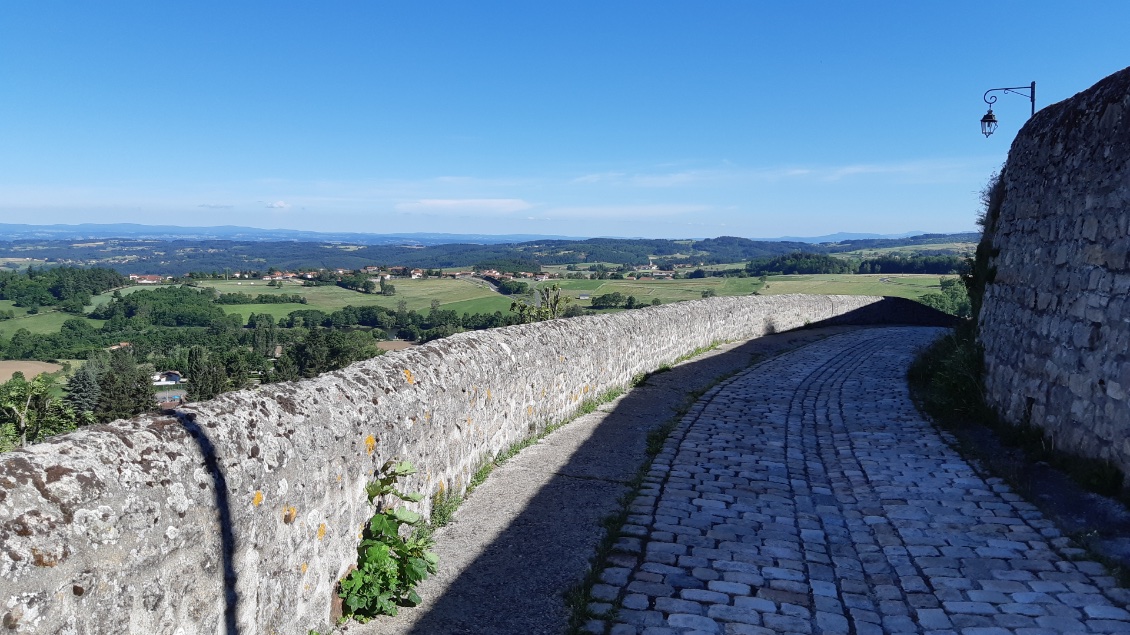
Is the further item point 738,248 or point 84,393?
point 738,248

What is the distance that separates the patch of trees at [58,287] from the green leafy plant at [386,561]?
217 feet

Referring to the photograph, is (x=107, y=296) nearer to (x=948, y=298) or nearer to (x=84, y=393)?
(x=84, y=393)

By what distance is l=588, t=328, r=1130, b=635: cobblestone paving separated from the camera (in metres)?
4.07

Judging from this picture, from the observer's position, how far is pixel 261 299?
58.7 metres

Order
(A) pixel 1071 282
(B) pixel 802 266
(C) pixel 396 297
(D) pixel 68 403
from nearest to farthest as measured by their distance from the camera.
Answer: (A) pixel 1071 282
(D) pixel 68 403
(C) pixel 396 297
(B) pixel 802 266

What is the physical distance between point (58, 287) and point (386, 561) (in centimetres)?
7367

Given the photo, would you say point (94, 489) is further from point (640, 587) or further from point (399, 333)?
point (399, 333)

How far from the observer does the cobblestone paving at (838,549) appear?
13.4 ft

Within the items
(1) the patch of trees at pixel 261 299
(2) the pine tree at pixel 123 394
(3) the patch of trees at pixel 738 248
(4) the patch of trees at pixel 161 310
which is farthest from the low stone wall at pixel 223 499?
(3) the patch of trees at pixel 738 248

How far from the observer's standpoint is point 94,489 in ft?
7.66

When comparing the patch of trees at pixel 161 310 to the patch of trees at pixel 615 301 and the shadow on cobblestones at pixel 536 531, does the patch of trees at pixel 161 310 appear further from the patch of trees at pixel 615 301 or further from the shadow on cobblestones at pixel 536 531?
the shadow on cobblestones at pixel 536 531

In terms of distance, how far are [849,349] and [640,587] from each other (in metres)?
15.0

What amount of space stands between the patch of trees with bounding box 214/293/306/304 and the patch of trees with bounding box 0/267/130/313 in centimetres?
1162

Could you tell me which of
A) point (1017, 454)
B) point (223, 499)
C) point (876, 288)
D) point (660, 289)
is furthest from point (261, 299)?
point (223, 499)
